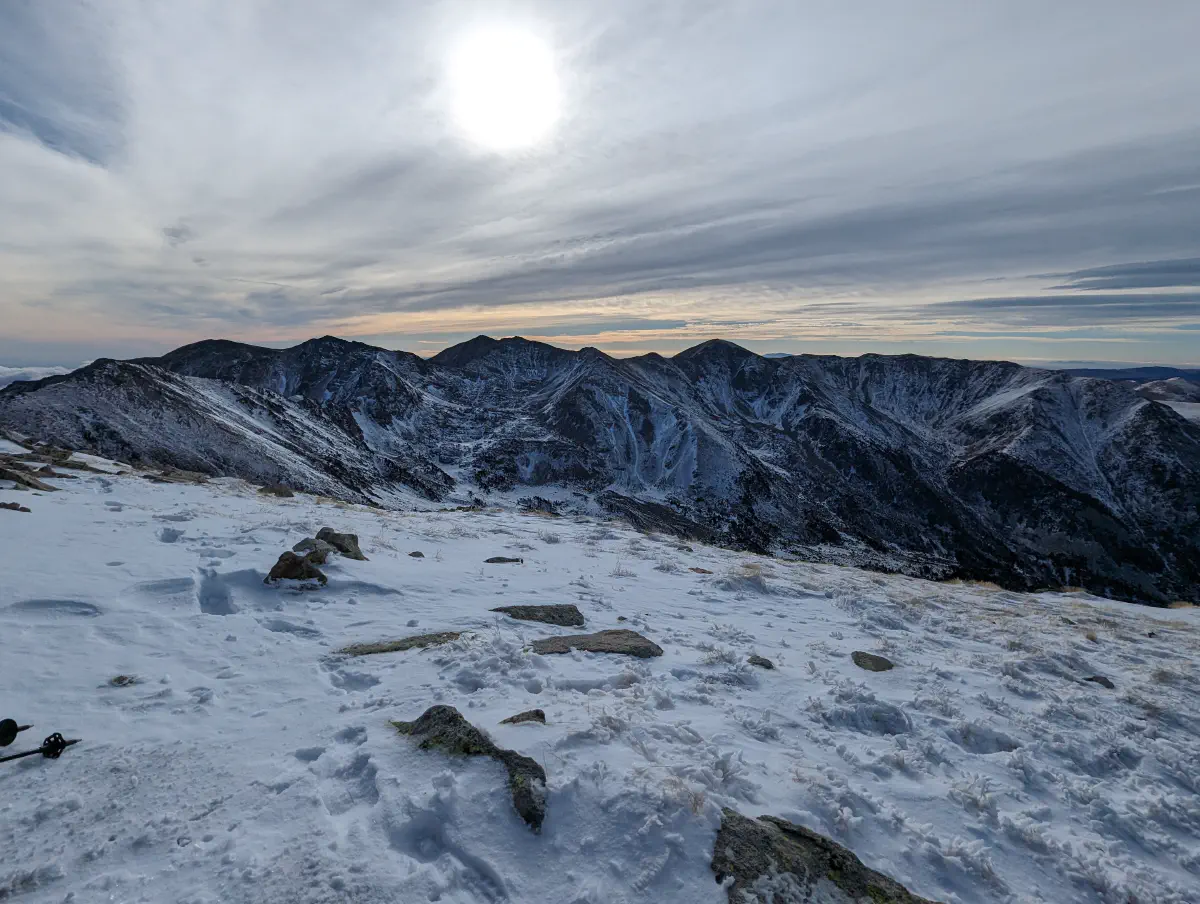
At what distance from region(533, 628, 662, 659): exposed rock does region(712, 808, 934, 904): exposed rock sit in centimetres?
421

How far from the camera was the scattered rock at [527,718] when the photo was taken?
20.5 ft

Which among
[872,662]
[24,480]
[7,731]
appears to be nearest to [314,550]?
[7,731]

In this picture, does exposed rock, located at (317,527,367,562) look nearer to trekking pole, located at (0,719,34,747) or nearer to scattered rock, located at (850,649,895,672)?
trekking pole, located at (0,719,34,747)

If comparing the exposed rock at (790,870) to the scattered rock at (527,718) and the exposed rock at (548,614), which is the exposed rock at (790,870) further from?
the exposed rock at (548,614)

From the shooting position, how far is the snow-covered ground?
438cm

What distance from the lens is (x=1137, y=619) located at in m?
17.6

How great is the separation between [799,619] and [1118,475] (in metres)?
240

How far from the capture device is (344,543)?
43.2 ft

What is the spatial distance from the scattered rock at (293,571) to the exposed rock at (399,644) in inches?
119

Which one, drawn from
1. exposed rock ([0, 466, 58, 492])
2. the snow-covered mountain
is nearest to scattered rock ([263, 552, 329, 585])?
exposed rock ([0, 466, 58, 492])

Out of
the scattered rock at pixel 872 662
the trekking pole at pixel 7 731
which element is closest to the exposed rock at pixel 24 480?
the trekking pole at pixel 7 731

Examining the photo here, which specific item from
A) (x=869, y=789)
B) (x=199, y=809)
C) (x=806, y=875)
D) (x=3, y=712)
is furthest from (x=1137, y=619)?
(x=3, y=712)

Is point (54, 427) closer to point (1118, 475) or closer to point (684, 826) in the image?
point (684, 826)

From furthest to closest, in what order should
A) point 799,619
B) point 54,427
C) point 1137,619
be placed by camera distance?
point 54,427 → point 1137,619 → point 799,619
